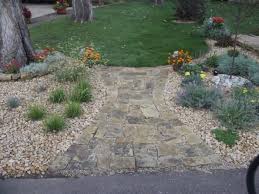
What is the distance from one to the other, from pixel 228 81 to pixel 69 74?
105 inches

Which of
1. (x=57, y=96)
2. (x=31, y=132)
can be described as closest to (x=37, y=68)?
(x=57, y=96)

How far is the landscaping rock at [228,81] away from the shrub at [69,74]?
7.56 feet

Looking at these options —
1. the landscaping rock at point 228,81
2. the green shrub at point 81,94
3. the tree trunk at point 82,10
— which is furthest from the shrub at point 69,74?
the tree trunk at point 82,10

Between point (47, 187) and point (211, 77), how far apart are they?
3987 mm

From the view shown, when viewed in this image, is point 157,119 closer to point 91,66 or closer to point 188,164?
point 188,164

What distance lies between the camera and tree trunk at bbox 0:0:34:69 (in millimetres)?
7023

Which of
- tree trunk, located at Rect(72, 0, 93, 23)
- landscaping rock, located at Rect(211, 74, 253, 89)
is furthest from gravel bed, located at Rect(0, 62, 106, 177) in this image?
tree trunk, located at Rect(72, 0, 93, 23)

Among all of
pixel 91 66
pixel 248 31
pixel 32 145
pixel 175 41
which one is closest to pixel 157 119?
pixel 32 145

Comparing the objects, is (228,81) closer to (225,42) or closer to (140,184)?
(225,42)

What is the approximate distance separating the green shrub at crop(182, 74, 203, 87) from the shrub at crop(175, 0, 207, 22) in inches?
253

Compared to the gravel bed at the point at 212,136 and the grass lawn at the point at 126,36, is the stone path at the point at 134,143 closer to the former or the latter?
the gravel bed at the point at 212,136

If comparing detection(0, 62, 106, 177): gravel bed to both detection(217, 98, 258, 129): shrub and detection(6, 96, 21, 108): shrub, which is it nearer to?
detection(6, 96, 21, 108): shrub

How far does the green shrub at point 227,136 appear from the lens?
4.63 metres

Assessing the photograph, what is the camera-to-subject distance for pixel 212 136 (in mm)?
4812
